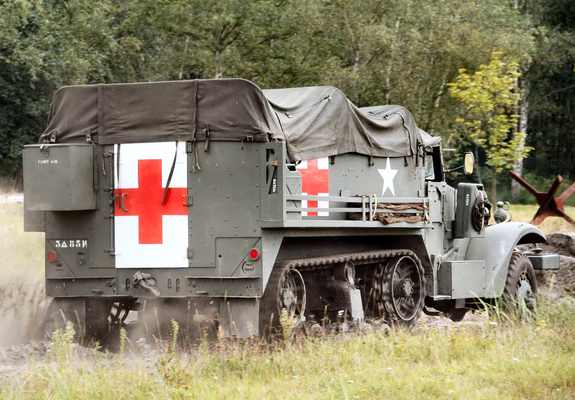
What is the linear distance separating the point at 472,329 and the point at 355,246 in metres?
1.71

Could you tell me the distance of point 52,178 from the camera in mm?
7105

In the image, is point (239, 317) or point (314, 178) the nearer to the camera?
point (239, 317)

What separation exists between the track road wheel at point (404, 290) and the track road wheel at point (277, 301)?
6.13 feet

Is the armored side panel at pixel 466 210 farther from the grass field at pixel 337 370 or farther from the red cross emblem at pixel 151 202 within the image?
the red cross emblem at pixel 151 202

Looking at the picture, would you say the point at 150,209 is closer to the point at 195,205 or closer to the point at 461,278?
the point at 195,205

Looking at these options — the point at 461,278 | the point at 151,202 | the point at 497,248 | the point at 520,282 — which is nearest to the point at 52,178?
the point at 151,202

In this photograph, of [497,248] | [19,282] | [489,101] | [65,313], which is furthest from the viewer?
[489,101]

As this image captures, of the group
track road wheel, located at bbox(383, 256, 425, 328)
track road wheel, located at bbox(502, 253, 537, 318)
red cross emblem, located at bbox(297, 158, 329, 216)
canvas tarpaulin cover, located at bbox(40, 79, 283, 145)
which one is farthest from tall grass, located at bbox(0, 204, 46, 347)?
track road wheel, located at bbox(502, 253, 537, 318)

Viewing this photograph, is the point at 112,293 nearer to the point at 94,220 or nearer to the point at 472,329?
A: the point at 94,220

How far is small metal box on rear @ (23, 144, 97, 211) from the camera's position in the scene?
710 centimetres

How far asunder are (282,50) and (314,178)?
15175mm

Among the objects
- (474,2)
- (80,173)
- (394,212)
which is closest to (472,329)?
(394,212)

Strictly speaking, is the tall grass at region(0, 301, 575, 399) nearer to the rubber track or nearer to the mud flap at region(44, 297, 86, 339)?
the rubber track

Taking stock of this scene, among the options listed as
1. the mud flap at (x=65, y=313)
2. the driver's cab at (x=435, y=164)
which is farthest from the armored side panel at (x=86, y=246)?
Result: the driver's cab at (x=435, y=164)
